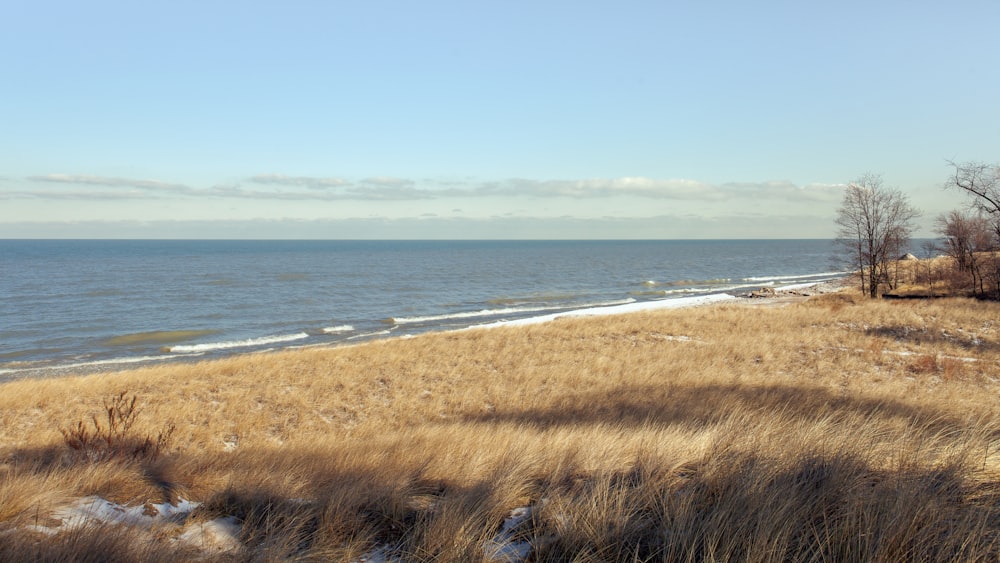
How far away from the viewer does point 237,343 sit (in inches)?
1214

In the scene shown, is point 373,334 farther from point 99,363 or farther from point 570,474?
point 570,474

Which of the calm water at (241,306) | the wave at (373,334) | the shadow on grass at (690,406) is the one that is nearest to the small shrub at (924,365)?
the shadow on grass at (690,406)

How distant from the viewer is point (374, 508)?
14.5 ft

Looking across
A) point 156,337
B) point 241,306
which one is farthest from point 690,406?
point 241,306

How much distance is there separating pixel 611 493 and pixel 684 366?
13521 mm

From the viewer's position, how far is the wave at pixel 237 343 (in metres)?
29.1

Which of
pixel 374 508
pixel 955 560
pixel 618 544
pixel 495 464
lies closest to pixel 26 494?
pixel 374 508

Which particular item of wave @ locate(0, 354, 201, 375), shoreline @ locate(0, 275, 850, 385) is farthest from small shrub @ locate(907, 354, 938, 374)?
wave @ locate(0, 354, 201, 375)

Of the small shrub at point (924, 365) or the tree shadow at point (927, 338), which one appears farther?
the tree shadow at point (927, 338)

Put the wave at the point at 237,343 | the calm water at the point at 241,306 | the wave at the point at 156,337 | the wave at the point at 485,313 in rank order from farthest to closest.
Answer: the wave at the point at 485,313 → the wave at the point at 156,337 → the calm water at the point at 241,306 → the wave at the point at 237,343

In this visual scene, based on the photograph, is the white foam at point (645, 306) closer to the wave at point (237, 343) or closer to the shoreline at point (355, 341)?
the shoreline at point (355, 341)

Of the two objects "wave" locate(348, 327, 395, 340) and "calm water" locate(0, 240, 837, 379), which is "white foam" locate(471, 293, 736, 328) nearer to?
"calm water" locate(0, 240, 837, 379)

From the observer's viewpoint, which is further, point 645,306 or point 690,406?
point 645,306

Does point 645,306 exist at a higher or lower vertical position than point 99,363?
higher
